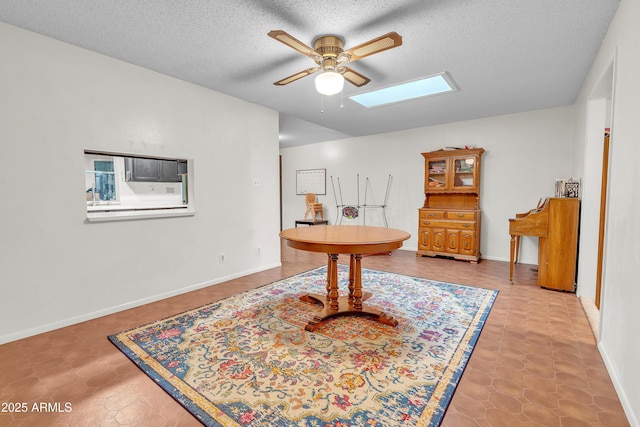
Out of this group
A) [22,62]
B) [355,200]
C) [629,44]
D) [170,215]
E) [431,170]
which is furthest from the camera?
[355,200]

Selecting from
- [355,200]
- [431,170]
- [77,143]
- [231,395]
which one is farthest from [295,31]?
[355,200]

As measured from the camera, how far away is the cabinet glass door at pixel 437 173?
506 centimetres

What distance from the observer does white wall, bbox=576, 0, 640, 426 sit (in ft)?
4.78

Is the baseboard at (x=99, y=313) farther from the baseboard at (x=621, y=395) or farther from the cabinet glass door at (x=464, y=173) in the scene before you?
the cabinet glass door at (x=464, y=173)

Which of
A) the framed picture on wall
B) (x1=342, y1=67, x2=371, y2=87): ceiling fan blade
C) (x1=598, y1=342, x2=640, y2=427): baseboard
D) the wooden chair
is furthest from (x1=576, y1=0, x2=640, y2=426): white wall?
the framed picture on wall

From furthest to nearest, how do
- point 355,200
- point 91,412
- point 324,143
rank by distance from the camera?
point 324,143 → point 355,200 → point 91,412

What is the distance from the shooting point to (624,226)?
1.64 meters

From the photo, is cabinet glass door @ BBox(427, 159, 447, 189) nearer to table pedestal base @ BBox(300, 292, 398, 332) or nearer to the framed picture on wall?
the framed picture on wall

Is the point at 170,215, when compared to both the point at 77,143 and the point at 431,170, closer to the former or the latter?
the point at 77,143

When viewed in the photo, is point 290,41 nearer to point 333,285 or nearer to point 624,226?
point 333,285

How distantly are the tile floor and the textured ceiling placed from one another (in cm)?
228

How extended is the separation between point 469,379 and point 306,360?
97 cm

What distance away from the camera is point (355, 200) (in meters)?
6.55

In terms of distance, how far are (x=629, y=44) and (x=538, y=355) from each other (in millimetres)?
1956
